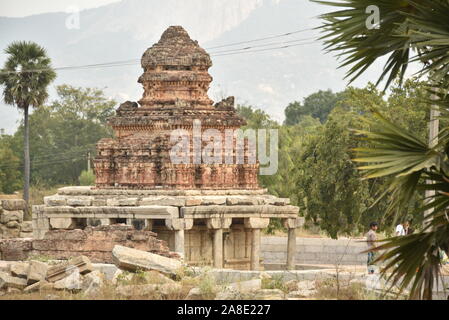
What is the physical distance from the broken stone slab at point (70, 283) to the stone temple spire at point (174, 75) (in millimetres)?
14270

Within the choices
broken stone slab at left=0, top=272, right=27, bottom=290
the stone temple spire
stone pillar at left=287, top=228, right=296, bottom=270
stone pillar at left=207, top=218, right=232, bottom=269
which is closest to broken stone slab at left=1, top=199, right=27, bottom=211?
the stone temple spire

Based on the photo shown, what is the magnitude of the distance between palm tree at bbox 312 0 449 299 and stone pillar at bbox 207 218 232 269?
13334 millimetres

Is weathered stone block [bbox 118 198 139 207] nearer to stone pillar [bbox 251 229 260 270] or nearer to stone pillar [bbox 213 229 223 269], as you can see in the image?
stone pillar [bbox 213 229 223 269]

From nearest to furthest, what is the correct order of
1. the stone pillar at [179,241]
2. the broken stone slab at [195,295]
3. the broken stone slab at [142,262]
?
the broken stone slab at [195,295]
the broken stone slab at [142,262]
the stone pillar at [179,241]

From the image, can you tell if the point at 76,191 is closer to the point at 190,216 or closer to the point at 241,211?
the point at 190,216

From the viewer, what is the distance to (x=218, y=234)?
2819cm

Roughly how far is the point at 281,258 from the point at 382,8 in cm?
2138

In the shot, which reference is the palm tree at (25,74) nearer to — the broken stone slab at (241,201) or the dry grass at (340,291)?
the broken stone slab at (241,201)

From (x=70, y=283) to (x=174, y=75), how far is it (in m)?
14.9

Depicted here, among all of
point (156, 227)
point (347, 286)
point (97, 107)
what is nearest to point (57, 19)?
point (97, 107)

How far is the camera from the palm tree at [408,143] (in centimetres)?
1232

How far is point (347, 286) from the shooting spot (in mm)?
15953

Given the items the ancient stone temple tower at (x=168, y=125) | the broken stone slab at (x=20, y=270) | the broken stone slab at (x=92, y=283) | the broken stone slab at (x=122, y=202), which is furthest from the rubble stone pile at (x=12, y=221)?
the broken stone slab at (x=92, y=283)
